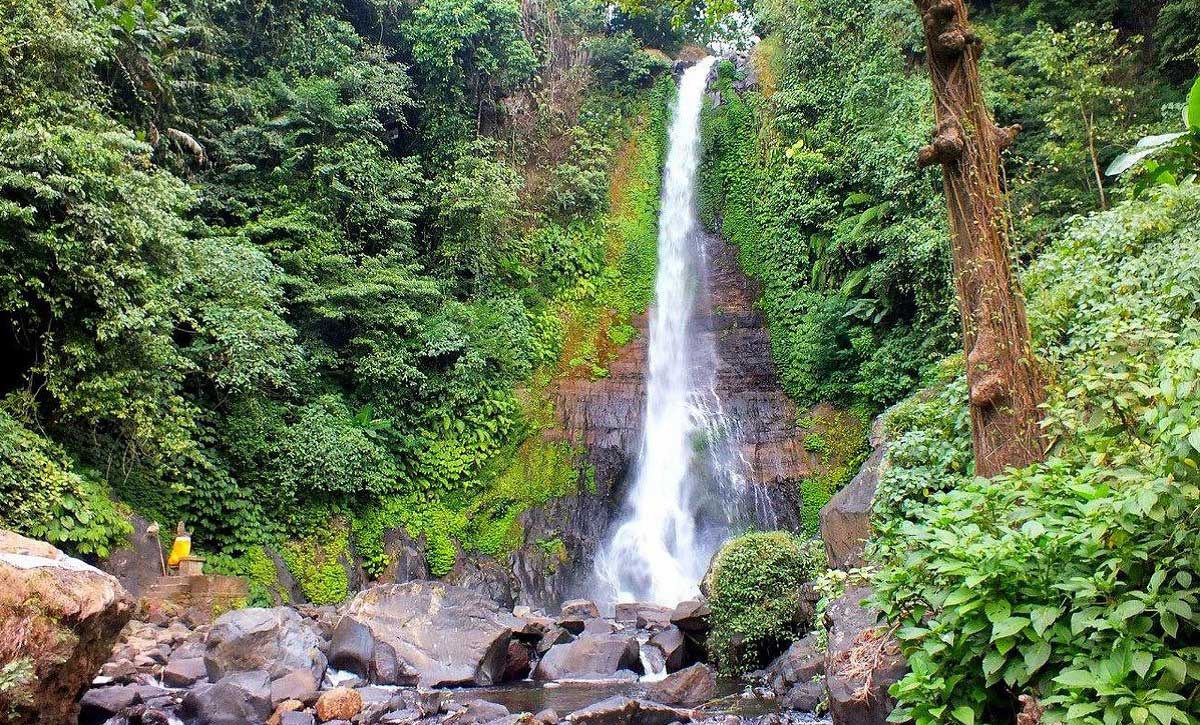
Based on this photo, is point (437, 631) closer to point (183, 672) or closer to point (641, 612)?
point (183, 672)

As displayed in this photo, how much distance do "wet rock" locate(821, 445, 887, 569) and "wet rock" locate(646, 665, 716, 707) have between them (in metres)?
1.83

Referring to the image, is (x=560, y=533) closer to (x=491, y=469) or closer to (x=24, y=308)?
(x=491, y=469)

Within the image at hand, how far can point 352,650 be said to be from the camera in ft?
28.1

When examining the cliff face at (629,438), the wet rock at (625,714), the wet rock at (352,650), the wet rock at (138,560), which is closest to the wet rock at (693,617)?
the wet rock at (625,714)

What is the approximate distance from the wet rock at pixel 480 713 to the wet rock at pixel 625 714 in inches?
28.2

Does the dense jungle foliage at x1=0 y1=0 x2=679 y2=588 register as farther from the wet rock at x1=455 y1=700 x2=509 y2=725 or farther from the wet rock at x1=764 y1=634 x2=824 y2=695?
the wet rock at x1=764 y1=634 x2=824 y2=695

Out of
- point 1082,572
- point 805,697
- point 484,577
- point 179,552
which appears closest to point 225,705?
point 179,552

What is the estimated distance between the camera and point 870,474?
892 centimetres

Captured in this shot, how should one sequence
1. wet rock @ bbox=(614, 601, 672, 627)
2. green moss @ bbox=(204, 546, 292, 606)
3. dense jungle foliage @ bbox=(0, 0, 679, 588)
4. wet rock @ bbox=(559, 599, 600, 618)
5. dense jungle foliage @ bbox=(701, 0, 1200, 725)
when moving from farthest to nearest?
wet rock @ bbox=(559, 599, 600, 618), wet rock @ bbox=(614, 601, 672, 627), green moss @ bbox=(204, 546, 292, 606), dense jungle foliage @ bbox=(0, 0, 679, 588), dense jungle foliage @ bbox=(701, 0, 1200, 725)

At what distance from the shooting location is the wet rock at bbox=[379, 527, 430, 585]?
12.9 metres

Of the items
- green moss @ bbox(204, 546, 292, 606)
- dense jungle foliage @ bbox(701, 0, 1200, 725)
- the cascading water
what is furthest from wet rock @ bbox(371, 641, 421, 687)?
the cascading water

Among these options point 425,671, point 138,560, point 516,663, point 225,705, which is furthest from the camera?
point 138,560

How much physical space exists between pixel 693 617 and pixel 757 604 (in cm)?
101

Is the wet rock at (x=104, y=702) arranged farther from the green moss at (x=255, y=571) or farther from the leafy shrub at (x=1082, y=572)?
the leafy shrub at (x=1082, y=572)
